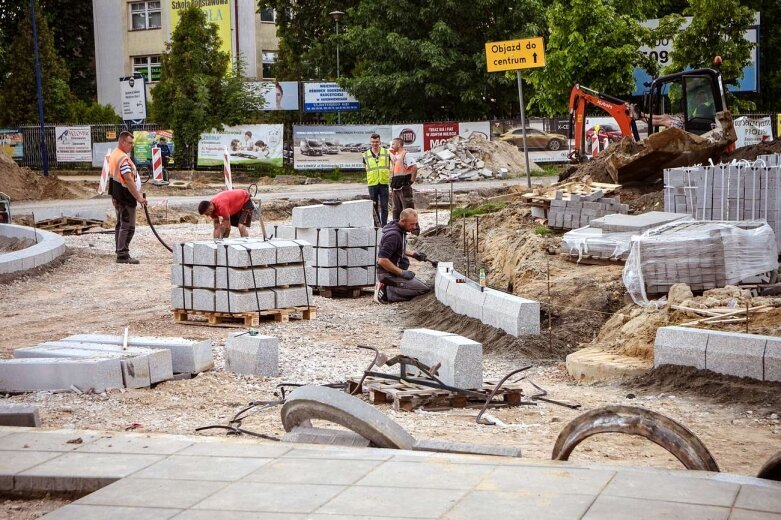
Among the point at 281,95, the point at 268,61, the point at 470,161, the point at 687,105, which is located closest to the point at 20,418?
the point at 687,105

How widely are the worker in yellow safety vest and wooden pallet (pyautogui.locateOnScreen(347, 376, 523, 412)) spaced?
39.1 ft

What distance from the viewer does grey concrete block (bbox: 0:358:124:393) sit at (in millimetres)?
8516

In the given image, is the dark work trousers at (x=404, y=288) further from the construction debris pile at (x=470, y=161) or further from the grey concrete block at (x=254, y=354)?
the construction debris pile at (x=470, y=161)

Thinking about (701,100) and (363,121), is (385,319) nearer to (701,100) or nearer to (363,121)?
(701,100)

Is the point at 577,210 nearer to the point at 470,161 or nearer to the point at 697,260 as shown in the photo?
the point at 697,260

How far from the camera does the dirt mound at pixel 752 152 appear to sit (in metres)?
19.0

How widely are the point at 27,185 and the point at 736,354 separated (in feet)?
82.8

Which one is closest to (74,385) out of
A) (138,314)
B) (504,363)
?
(504,363)

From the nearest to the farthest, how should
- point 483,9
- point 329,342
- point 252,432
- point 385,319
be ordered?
point 252,432, point 329,342, point 385,319, point 483,9

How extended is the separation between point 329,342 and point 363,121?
97.3ft

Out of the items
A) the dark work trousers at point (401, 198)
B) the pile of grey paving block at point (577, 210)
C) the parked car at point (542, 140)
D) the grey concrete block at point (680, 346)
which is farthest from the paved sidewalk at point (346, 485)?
the parked car at point (542, 140)

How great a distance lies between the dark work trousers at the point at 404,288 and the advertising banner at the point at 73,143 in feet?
93.5

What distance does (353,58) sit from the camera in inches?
1726

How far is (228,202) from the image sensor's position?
1539 cm
